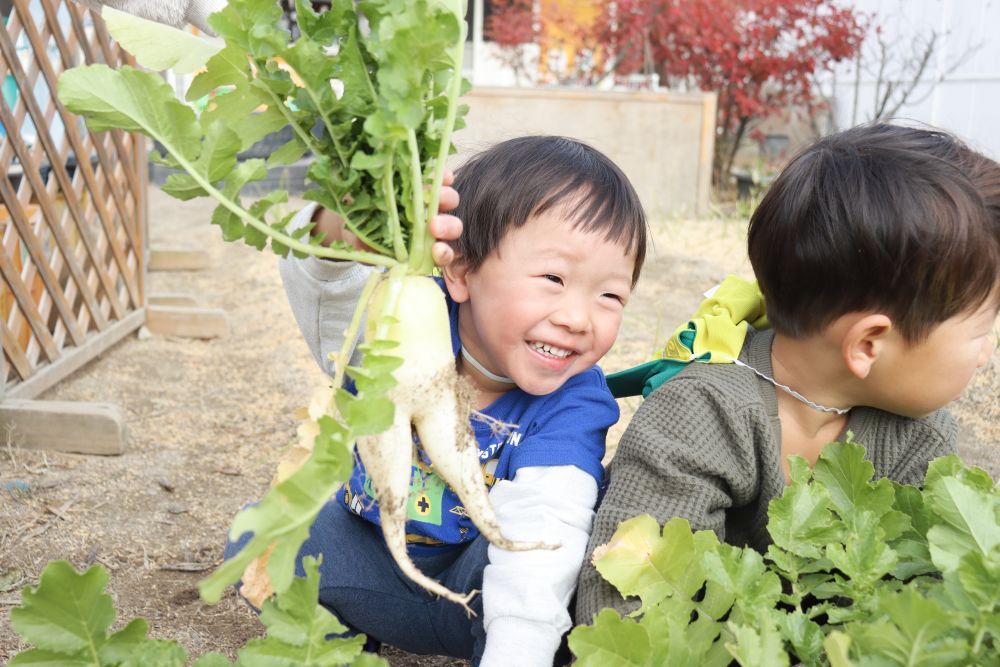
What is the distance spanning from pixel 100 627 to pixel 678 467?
2.50 ft

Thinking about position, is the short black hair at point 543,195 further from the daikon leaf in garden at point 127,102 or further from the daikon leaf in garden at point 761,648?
the daikon leaf in garden at point 761,648

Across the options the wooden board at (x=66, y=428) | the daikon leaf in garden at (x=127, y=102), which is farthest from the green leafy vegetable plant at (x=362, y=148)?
the wooden board at (x=66, y=428)

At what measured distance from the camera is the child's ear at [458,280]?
147 cm

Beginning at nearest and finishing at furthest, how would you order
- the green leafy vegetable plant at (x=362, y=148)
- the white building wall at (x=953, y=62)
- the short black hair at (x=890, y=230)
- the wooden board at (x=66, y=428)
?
the green leafy vegetable plant at (x=362, y=148) → the short black hair at (x=890, y=230) → the wooden board at (x=66, y=428) → the white building wall at (x=953, y=62)

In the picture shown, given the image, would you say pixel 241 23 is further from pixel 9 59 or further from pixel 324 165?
pixel 9 59

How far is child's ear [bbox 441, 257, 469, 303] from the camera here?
147cm

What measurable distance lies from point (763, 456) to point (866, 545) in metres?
0.47

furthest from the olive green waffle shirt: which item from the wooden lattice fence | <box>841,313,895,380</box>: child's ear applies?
the wooden lattice fence

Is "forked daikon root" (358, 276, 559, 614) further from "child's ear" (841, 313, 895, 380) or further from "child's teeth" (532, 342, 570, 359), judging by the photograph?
"child's ear" (841, 313, 895, 380)

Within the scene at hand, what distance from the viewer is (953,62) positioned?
732cm

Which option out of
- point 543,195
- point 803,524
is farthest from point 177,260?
point 803,524

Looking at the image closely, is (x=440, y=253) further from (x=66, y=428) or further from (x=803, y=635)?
(x=66, y=428)

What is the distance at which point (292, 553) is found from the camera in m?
0.79

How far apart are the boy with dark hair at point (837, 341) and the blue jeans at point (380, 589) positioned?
364 millimetres
